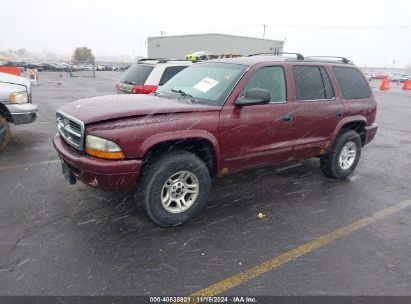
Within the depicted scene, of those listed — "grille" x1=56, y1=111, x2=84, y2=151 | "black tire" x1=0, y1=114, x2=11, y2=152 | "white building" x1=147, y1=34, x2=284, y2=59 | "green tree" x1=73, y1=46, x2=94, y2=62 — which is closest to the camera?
"grille" x1=56, y1=111, x2=84, y2=151

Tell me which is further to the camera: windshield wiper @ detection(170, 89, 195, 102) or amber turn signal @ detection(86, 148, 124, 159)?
windshield wiper @ detection(170, 89, 195, 102)

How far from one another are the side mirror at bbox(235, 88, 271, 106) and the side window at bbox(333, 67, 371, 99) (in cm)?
193

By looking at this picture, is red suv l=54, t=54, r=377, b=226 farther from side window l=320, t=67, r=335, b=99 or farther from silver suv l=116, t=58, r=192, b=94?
silver suv l=116, t=58, r=192, b=94

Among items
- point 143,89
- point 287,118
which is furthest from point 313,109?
point 143,89

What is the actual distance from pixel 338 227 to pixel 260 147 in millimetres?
1274

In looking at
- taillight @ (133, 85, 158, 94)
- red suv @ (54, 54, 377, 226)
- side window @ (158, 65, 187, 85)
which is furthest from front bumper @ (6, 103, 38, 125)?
side window @ (158, 65, 187, 85)

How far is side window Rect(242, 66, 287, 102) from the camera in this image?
400 centimetres

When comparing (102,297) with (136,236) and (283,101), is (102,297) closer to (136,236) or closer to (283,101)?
(136,236)

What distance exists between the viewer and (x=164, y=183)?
336 centimetres

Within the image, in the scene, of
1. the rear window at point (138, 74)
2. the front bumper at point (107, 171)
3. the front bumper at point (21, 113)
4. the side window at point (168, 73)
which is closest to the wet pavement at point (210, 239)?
the front bumper at point (107, 171)

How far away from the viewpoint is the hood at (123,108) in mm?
3154

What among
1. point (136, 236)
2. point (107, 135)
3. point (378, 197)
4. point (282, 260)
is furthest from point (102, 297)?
point (378, 197)

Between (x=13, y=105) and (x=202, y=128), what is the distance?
4047 mm

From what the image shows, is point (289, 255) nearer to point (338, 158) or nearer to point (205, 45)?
point (338, 158)
